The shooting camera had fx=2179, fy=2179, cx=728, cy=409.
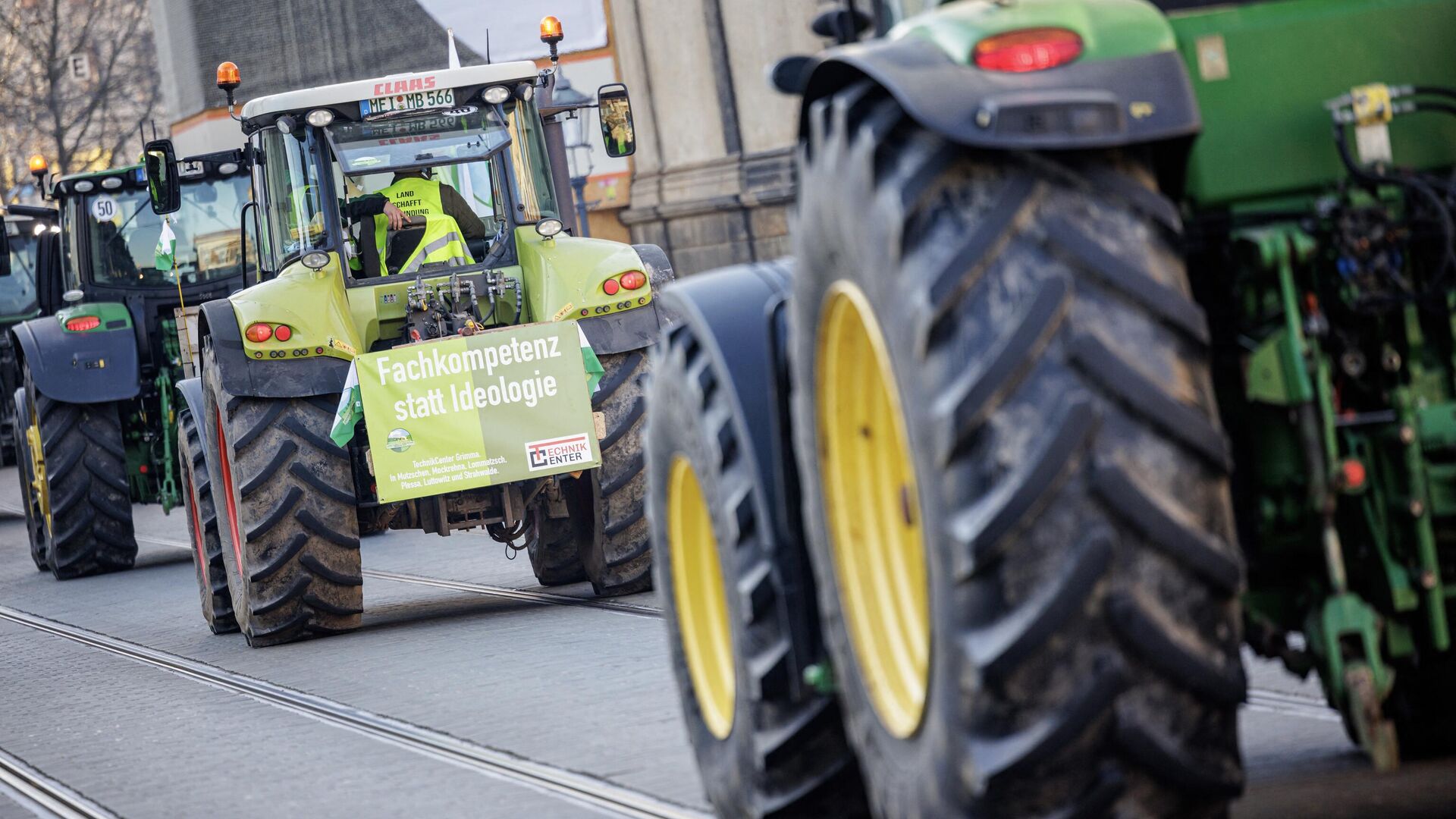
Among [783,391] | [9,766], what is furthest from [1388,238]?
[9,766]

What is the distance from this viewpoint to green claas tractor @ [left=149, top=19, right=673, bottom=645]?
997 centimetres

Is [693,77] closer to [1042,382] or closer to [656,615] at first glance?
[656,615]

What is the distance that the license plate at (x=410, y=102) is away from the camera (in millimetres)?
10828

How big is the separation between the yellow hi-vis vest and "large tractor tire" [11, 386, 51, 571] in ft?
21.1

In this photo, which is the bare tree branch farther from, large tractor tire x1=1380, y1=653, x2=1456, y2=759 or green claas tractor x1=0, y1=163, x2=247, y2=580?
large tractor tire x1=1380, y1=653, x2=1456, y2=759

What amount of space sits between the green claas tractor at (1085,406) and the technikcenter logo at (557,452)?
18.2ft

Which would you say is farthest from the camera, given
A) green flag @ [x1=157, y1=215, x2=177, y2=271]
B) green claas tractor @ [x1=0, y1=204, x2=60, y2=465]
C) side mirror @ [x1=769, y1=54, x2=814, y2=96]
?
green claas tractor @ [x1=0, y1=204, x2=60, y2=465]

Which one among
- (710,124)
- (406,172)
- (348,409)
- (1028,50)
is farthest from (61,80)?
(1028,50)

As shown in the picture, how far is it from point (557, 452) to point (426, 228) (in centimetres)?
159

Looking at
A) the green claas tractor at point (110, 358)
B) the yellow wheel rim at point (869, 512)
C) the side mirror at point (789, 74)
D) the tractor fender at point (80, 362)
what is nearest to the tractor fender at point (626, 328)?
the green claas tractor at point (110, 358)

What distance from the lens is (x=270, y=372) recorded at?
10.2m

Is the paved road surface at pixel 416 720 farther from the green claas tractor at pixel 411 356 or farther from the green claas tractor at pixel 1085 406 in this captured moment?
the green claas tractor at pixel 1085 406

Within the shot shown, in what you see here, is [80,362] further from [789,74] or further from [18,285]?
[18,285]

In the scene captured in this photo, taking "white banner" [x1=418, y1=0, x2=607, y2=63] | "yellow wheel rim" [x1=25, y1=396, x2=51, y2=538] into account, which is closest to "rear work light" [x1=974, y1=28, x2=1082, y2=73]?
"yellow wheel rim" [x1=25, y1=396, x2=51, y2=538]
